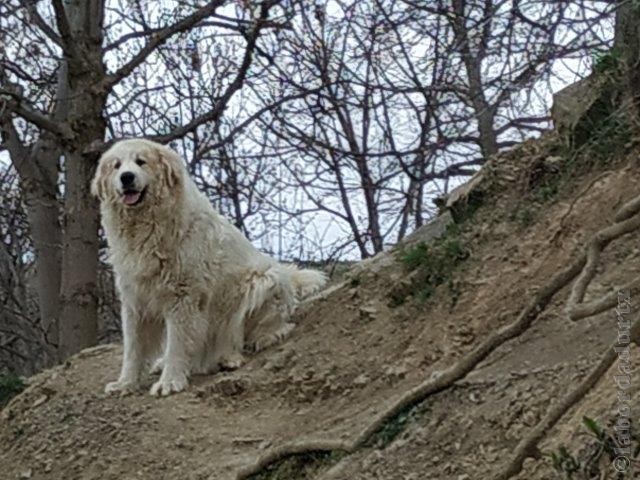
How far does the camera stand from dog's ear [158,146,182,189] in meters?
8.76

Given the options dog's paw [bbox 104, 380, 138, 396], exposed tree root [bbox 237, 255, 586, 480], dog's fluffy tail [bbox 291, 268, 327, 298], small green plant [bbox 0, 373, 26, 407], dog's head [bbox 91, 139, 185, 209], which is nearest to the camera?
exposed tree root [bbox 237, 255, 586, 480]

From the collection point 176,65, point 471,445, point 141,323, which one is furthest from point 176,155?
point 176,65

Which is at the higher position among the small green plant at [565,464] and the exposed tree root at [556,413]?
the exposed tree root at [556,413]

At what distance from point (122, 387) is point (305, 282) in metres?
2.16

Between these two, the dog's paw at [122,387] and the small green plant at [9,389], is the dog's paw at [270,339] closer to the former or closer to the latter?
the dog's paw at [122,387]

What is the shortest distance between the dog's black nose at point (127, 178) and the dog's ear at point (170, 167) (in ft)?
0.94

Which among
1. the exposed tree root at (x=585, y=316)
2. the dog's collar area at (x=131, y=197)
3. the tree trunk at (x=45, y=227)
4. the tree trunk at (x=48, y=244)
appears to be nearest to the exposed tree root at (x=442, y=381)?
the exposed tree root at (x=585, y=316)

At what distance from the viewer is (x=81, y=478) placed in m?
7.59

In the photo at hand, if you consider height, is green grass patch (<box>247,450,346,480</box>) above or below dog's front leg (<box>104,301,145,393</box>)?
below

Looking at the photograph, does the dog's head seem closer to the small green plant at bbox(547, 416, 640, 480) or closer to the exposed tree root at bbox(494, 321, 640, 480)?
the exposed tree root at bbox(494, 321, 640, 480)

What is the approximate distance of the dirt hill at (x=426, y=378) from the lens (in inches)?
203

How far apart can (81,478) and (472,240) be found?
350 cm

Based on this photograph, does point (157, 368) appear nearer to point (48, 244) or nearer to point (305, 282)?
point (305, 282)

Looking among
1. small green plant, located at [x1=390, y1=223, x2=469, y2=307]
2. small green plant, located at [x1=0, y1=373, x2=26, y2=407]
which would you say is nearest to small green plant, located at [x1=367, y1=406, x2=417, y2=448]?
small green plant, located at [x1=390, y1=223, x2=469, y2=307]
